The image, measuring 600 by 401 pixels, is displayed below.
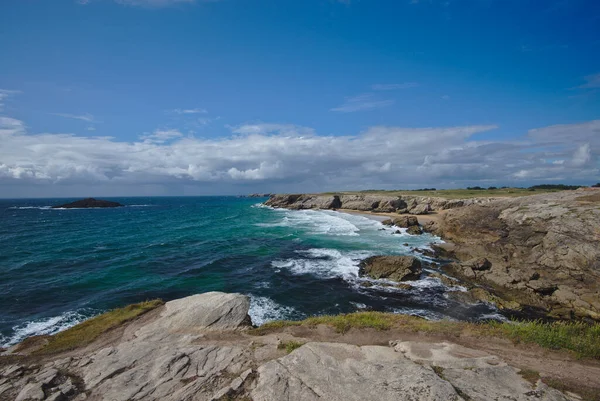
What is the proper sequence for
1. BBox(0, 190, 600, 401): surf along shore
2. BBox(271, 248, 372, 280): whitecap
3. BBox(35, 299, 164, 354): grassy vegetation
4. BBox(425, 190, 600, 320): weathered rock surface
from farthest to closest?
BBox(271, 248, 372, 280): whitecap
BBox(425, 190, 600, 320): weathered rock surface
BBox(35, 299, 164, 354): grassy vegetation
BBox(0, 190, 600, 401): surf along shore

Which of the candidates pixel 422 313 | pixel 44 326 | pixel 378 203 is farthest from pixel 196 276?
pixel 378 203

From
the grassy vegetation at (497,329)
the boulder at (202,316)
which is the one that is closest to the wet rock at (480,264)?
the grassy vegetation at (497,329)

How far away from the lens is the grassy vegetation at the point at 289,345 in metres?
10.8

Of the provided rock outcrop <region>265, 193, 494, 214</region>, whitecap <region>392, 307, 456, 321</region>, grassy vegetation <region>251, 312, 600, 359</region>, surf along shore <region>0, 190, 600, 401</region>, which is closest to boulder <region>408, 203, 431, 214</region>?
rock outcrop <region>265, 193, 494, 214</region>

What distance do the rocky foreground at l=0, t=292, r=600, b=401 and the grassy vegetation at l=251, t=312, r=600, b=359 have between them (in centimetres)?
93

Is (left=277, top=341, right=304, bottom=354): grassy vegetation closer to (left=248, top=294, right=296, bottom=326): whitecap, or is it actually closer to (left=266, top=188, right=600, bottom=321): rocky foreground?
(left=248, top=294, right=296, bottom=326): whitecap

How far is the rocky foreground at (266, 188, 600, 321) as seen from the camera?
22.3 m

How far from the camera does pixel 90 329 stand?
566 inches

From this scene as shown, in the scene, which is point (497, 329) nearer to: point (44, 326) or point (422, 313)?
point (422, 313)

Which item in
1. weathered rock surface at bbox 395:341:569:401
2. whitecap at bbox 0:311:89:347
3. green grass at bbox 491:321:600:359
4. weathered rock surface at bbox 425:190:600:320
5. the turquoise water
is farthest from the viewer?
weathered rock surface at bbox 425:190:600:320

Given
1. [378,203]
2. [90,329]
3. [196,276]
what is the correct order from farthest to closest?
[378,203] < [196,276] < [90,329]

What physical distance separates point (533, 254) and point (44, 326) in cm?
4602

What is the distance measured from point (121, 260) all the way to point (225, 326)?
2707cm

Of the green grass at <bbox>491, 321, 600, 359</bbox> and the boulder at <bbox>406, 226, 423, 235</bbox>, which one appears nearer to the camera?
the green grass at <bbox>491, 321, 600, 359</bbox>
